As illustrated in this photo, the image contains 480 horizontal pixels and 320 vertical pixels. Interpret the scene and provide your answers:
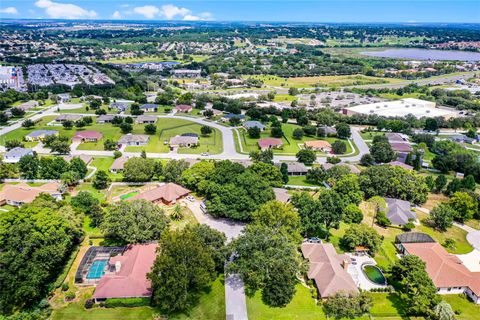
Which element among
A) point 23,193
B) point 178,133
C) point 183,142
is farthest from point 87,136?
point 23,193

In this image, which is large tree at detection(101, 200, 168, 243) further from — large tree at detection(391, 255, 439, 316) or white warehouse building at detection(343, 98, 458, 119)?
white warehouse building at detection(343, 98, 458, 119)

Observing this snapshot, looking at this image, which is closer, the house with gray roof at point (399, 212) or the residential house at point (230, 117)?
the house with gray roof at point (399, 212)

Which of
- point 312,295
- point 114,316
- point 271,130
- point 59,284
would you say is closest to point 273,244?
point 312,295

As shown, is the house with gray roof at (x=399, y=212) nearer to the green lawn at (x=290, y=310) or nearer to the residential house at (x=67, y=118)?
the green lawn at (x=290, y=310)

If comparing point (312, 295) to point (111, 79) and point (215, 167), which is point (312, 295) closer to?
point (215, 167)

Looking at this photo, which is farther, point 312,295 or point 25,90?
point 25,90

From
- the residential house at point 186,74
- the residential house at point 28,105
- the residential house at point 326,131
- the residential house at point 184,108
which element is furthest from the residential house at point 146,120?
the residential house at point 186,74

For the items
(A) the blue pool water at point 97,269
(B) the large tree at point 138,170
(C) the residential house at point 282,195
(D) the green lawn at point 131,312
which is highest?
(B) the large tree at point 138,170

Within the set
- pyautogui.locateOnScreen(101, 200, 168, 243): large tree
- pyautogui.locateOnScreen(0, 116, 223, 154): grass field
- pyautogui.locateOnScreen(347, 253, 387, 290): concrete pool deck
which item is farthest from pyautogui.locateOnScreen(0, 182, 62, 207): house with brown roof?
pyautogui.locateOnScreen(347, 253, 387, 290): concrete pool deck
